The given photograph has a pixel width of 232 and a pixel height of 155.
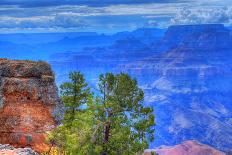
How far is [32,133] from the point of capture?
2378 inches

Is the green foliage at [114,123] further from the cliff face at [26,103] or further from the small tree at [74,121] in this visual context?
the cliff face at [26,103]

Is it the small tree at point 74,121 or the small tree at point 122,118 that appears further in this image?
the small tree at point 122,118

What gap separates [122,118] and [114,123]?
2.55ft

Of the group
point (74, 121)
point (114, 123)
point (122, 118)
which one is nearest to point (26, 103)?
point (74, 121)

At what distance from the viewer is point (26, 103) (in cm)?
6250

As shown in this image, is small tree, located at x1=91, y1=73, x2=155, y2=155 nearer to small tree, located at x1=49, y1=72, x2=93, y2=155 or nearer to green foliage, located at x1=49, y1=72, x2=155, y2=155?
green foliage, located at x1=49, y1=72, x2=155, y2=155

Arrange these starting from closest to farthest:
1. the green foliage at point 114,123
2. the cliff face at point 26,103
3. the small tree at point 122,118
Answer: the green foliage at point 114,123 < the small tree at point 122,118 < the cliff face at point 26,103

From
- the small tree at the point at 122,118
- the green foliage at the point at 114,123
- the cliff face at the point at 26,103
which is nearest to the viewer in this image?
the green foliage at the point at 114,123

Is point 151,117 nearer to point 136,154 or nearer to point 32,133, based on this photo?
point 136,154

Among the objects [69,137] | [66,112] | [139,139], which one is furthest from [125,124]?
[66,112]

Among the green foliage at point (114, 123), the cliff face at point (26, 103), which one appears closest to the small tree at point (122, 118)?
the green foliage at point (114, 123)

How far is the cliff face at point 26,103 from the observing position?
199 ft

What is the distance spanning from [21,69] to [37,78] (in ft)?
7.94

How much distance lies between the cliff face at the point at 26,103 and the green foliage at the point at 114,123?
16.8 meters
